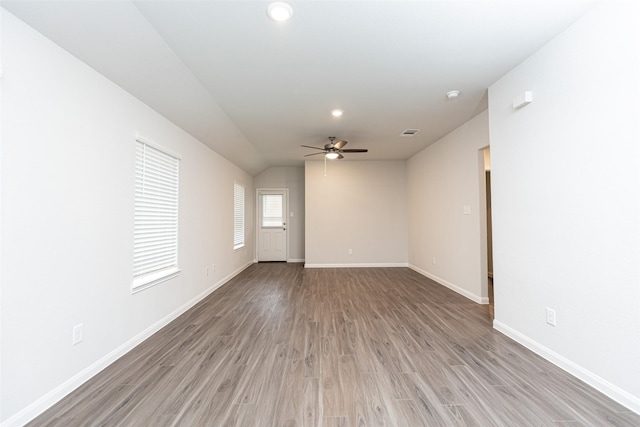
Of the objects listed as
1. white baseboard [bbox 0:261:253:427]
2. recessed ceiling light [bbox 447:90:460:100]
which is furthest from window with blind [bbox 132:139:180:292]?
recessed ceiling light [bbox 447:90:460:100]

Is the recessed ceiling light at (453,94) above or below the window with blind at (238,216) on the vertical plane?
above

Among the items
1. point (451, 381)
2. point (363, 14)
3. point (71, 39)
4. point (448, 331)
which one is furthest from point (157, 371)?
point (363, 14)

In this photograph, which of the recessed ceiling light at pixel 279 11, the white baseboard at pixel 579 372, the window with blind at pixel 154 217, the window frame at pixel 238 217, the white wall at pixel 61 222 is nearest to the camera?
the white wall at pixel 61 222

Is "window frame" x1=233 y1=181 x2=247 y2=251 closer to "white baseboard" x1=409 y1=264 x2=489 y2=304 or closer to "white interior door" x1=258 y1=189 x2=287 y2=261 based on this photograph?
"white interior door" x1=258 y1=189 x2=287 y2=261

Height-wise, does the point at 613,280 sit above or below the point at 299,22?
below

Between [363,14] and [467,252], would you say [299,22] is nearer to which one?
[363,14]

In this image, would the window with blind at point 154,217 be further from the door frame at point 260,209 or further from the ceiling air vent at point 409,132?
the door frame at point 260,209

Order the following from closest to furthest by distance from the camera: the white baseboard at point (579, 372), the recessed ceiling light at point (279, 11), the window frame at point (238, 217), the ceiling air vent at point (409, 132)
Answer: the white baseboard at point (579, 372)
the recessed ceiling light at point (279, 11)
the ceiling air vent at point (409, 132)
the window frame at point (238, 217)

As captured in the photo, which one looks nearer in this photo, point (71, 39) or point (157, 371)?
point (71, 39)

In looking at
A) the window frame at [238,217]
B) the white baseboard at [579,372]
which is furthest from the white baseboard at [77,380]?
the white baseboard at [579,372]

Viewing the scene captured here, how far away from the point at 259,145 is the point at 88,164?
3238 mm

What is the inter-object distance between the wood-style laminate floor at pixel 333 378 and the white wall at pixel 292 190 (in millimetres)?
4050

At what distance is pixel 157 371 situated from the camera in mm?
1990

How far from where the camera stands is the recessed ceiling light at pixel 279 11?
1690mm
